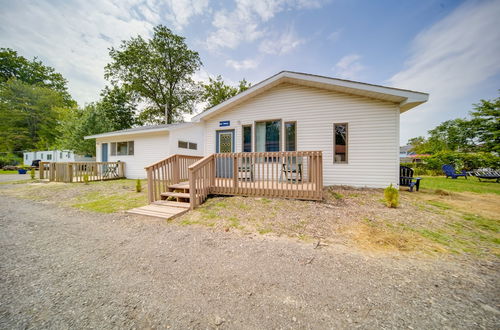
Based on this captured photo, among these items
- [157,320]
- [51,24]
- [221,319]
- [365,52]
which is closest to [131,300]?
[157,320]

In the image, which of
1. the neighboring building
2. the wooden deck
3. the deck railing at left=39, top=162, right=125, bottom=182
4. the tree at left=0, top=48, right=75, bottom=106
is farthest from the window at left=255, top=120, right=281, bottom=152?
the tree at left=0, top=48, right=75, bottom=106

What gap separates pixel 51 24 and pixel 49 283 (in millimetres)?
16722

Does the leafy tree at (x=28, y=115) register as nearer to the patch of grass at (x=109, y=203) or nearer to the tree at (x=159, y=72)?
the tree at (x=159, y=72)

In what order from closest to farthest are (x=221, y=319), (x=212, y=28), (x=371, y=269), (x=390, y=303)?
(x=221, y=319) < (x=390, y=303) < (x=371, y=269) < (x=212, y=28)

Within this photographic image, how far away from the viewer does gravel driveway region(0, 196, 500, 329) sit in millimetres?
1521

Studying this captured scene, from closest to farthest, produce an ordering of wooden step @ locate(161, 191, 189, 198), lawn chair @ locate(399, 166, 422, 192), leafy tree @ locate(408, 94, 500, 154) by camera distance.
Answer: wooden step @ locate(161, 191, 189, 198), lawn chair @ locate(399, 166, 422, 192), leafy tree @ locate(408, 94, 500, 154)

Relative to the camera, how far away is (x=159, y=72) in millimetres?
21891

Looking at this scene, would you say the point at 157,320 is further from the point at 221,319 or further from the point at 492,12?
the point at 492,12

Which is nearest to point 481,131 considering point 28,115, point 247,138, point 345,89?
point 345,89

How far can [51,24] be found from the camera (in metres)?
10.6

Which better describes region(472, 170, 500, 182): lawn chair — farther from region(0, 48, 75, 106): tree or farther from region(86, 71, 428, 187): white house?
region(0, 48, 75, 106): tree

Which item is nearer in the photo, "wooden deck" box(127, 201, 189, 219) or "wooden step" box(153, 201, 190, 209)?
"wooden deck" box(127, 201, 189, 219)

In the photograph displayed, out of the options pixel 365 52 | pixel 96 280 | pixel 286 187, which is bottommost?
pixel 96 280

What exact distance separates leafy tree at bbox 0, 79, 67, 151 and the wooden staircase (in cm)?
3520
